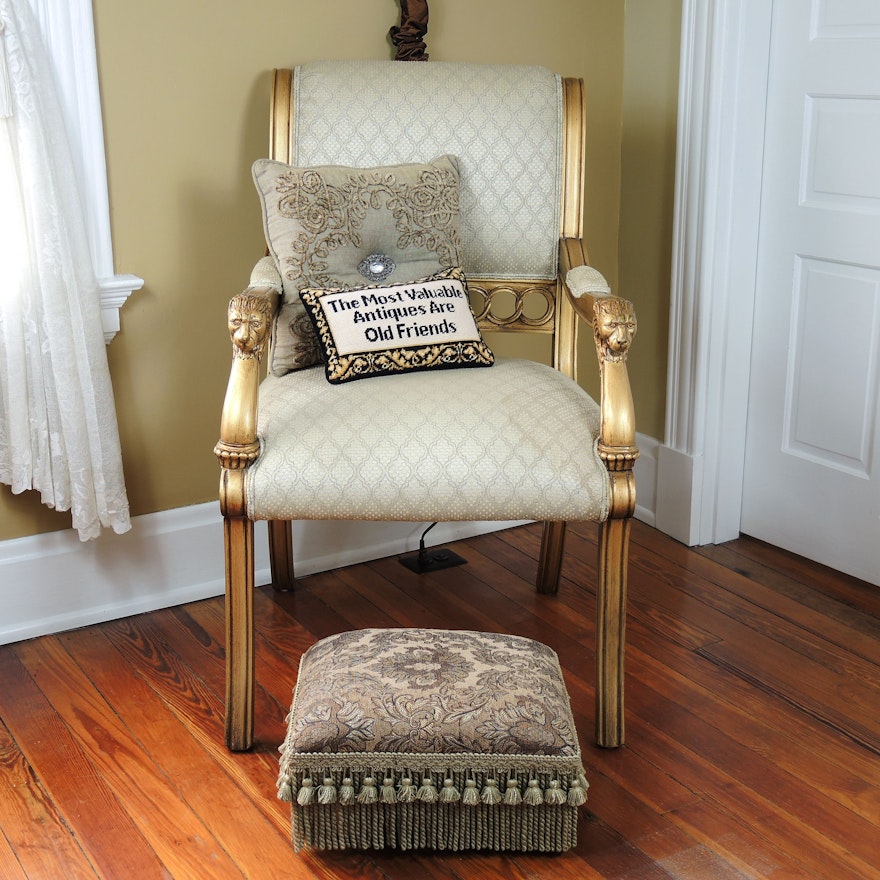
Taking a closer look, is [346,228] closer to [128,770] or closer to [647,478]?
[128,770]

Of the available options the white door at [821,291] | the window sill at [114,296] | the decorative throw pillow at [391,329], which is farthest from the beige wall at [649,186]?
the window sill at [114,296]

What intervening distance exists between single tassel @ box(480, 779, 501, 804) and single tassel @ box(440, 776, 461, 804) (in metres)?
0.04

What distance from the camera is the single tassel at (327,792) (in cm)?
145

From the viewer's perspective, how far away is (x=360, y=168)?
1978mm

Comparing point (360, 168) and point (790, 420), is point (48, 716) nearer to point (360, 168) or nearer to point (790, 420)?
point (360, 168)

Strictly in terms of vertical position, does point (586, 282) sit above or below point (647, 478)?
above

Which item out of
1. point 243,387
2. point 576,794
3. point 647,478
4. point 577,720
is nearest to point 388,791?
point 576,794

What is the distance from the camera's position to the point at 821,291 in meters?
2.30

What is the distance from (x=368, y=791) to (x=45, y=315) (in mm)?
998

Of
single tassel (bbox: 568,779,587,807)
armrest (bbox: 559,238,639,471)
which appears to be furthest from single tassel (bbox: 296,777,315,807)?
armrest (bbox: 559,238,639,471)

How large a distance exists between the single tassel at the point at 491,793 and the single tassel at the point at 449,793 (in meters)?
0.04

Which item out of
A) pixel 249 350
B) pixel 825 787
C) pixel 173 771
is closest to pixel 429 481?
pixel 249 350

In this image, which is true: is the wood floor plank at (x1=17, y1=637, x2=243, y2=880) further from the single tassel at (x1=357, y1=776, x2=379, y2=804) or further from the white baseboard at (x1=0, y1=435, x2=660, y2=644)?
the single tassel at (x1=357, y1=776, x2=379, y2=804)

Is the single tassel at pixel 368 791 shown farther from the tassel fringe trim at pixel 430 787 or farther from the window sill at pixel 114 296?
the window sill at pixel 114 296
